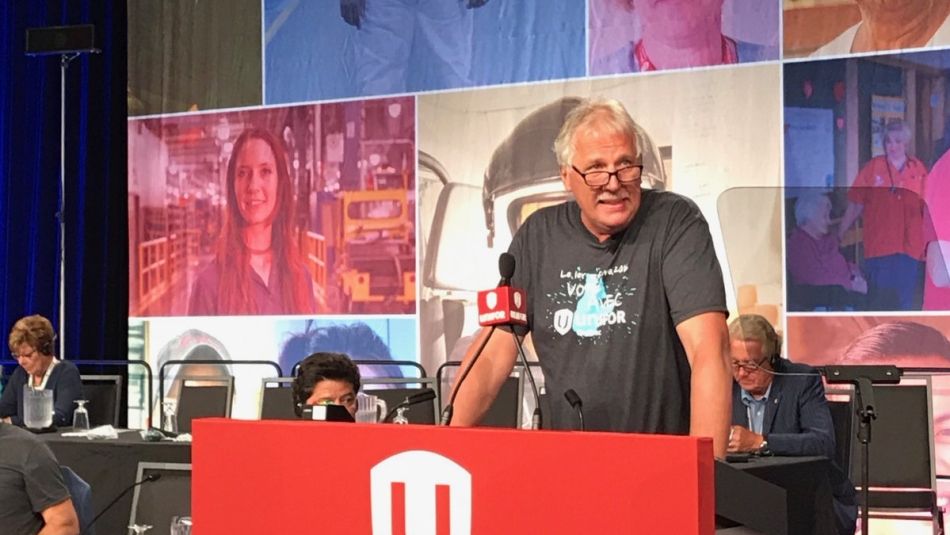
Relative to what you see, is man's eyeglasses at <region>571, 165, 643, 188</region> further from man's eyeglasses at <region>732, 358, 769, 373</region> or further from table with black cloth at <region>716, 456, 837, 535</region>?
table with black cloth at <region>716, 456, 837, 535</region>

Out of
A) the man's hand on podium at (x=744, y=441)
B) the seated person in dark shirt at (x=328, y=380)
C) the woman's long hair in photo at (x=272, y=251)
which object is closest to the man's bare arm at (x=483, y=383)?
the seated person in dark shirt at (x=328, y=380)

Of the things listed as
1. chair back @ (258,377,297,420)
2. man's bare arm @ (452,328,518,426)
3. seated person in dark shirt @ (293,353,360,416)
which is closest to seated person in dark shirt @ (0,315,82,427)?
chair back @ (258,377,297,420)

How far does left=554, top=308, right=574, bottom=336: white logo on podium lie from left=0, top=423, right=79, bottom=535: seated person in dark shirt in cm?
167

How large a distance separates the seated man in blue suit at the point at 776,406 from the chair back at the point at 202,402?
2.73 meters

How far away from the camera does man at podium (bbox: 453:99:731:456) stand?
7.27 feet

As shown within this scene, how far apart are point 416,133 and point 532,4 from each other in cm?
93

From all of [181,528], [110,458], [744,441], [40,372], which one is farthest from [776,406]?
[40,372]

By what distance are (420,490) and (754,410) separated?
240 cm

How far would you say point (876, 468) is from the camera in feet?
14.4

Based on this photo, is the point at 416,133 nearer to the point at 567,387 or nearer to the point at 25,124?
the point at 25,124

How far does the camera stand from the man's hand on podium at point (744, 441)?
3377mm

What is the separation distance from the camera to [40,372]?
5887 millimetres

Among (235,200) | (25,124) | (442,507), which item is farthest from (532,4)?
(442,507)

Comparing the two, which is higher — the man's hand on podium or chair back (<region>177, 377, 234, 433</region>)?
the man's hand on podium
